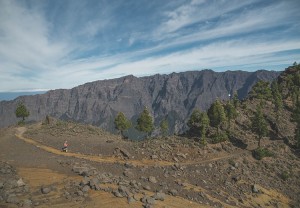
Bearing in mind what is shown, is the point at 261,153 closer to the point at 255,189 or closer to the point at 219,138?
the point at 219,138

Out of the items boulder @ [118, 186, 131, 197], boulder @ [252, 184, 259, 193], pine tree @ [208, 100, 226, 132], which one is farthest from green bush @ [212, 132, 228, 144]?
boulder @ [118, 186, 131, 197]

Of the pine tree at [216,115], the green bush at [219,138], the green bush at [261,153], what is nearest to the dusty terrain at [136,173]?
the green bush at [261,153]

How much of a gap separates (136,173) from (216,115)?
39.7 metres

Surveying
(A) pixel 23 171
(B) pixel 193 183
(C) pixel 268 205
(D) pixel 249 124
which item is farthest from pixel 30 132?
(D) pixel 249 124

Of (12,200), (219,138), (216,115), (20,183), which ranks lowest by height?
(219,138)

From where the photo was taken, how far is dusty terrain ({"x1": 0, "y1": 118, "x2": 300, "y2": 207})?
2702cm

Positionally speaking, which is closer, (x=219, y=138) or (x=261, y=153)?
(x=261, y=153)

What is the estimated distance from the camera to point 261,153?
2579 inches

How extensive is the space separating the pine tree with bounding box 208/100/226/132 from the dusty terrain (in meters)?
7.14

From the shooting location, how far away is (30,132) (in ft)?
211

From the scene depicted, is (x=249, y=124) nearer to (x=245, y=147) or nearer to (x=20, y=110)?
(x=245, y=147)

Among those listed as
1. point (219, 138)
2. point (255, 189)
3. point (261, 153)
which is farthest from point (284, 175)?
point (219, 138)

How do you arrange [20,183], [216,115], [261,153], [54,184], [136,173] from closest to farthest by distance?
[20,183] → [54,184] → [136,173] → [261,153] → [216,115]

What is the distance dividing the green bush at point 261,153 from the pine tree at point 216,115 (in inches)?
447
